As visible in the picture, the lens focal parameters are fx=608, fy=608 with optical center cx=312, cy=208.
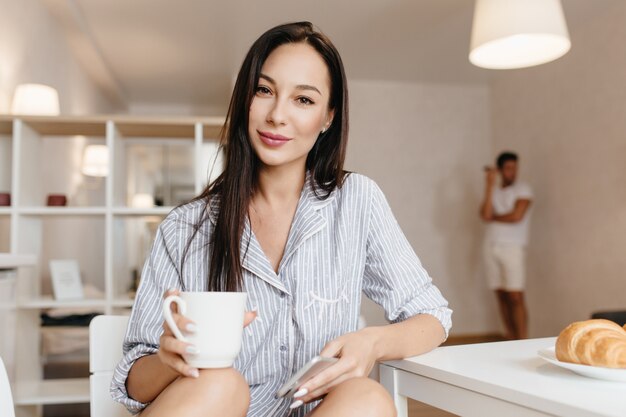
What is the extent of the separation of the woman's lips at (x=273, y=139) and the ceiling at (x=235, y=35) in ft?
9.72

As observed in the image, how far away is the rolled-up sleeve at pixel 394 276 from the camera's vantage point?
39.7 inches

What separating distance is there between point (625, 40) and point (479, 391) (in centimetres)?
391

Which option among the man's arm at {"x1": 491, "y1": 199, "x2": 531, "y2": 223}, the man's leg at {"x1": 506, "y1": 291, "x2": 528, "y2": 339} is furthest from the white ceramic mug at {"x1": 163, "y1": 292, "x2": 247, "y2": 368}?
the man's leg at {"x1": 506, "y1": 291, "x2": 528, "y2": 339}

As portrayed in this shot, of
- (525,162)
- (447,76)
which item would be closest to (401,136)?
(447,76)

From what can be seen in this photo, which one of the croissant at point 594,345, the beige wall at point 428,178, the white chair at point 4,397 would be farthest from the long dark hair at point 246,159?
the beige wall at point 428,178

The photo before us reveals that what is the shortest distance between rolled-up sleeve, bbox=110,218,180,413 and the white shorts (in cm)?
392

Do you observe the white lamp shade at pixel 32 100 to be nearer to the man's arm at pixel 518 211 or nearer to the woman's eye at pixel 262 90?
the woman's eye at pixel 262 90

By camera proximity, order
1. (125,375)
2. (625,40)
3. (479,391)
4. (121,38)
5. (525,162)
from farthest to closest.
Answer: (525,162) → (121,38) → (625,40) → (125,375) → (479,391)

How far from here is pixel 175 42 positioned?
4590mm

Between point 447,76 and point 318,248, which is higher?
point 447,76

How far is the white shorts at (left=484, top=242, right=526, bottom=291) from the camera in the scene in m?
4.53

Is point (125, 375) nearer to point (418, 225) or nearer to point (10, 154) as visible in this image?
point (10, 154)

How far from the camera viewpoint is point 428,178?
5.63m

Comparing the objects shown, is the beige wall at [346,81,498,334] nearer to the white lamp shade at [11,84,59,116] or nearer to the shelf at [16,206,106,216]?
the white lamp shade at [11,84,59,116]
